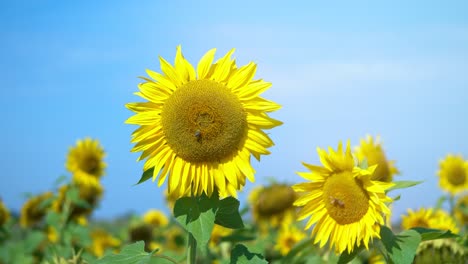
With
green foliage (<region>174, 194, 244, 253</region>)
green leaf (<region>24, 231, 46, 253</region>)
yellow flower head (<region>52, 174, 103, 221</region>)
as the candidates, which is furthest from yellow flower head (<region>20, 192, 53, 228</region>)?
green foliage (<region>174, 194, 244, 253</region>)

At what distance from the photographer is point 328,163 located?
300cm

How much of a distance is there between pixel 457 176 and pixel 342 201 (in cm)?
557

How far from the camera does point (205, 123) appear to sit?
2.61 m

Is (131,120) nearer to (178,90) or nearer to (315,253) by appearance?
(178,90)

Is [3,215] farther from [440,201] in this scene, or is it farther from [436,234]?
[436,234]

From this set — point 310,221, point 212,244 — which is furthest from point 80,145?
point 310,221

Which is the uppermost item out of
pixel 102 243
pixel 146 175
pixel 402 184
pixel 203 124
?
pixel 102 243

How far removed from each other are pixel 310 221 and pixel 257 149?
1.97 ft

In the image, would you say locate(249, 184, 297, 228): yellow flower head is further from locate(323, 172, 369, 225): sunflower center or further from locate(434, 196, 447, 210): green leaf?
locate(323, 172, 369, 225): sunflower center

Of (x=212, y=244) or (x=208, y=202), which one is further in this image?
(x=212, y=244)

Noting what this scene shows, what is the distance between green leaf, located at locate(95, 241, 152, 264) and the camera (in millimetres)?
2494

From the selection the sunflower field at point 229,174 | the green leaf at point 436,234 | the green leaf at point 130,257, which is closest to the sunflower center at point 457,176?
the sunflower field at point 229,174

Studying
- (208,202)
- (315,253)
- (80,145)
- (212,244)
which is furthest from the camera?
(80,145)

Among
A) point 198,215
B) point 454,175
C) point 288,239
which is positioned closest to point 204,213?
point 198,215
